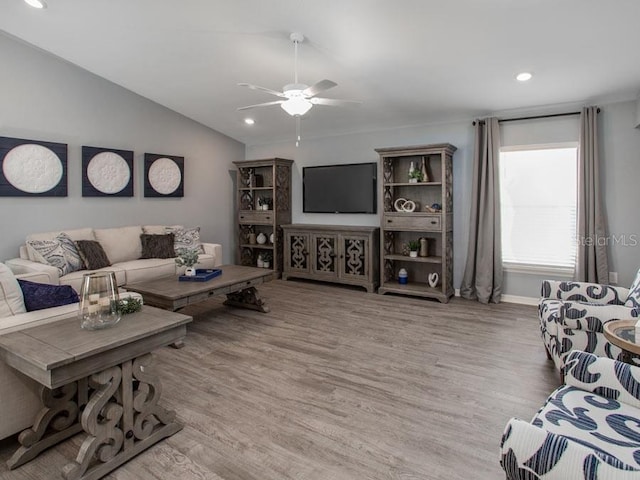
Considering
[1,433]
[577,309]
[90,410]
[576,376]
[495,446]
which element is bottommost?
[495,446]

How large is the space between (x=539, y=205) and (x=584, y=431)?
3.78m

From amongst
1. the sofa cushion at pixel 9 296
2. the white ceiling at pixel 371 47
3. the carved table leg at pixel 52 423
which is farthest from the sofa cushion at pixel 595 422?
the sofa cushion at pixel 9 296

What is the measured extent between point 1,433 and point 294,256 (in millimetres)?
4446

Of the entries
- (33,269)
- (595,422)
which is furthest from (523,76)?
(33,269)

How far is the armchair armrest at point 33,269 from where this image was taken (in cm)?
372

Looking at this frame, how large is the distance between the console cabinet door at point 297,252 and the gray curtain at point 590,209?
3572 mm

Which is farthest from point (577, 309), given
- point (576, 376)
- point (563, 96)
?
point (563, 96)

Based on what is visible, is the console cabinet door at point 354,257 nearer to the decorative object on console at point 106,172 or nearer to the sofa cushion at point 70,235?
the decorative object on console at point 106,172

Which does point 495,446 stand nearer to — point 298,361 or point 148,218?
point 298,361

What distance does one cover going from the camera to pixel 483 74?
3787 mm

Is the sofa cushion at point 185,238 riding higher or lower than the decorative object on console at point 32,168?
lower

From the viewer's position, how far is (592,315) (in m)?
2.41

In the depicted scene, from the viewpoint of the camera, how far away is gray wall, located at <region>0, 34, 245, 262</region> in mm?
4273

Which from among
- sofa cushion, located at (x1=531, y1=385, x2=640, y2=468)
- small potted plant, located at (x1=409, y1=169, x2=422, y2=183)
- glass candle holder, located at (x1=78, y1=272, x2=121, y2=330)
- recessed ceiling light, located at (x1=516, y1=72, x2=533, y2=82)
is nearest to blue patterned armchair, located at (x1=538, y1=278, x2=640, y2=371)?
sofa cushion, located at (x1=531, y1=385, x2=640, y2=468)
